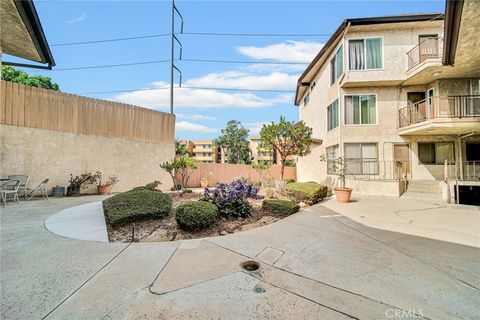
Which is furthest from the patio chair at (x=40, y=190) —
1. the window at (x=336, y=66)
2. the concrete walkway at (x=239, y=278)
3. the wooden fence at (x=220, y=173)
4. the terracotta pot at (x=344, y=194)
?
the window at (x=336, y=66)

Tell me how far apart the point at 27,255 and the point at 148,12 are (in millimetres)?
11512

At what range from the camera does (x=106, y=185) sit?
11211 millimetres

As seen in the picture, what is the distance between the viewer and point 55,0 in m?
7.62

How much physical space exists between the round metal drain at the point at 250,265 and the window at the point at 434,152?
522 inches

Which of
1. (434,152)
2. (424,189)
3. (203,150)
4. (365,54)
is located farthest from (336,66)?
(203,150)

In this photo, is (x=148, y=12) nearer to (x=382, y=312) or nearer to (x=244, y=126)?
(x=382, y=312)

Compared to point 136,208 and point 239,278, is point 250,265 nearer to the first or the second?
point 239,278

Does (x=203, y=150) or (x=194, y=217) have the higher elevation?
(x=203, y=150)

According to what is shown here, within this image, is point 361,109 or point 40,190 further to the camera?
point 361,109

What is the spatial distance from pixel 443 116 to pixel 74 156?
18.1 metres

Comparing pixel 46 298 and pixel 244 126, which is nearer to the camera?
pixel 46 298

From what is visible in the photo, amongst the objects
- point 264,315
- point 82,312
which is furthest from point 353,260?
point 82,312

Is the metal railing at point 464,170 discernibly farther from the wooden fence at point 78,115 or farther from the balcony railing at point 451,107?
the wooden fence at point 78,115

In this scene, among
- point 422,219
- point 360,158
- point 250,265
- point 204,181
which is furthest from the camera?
point 204,181
